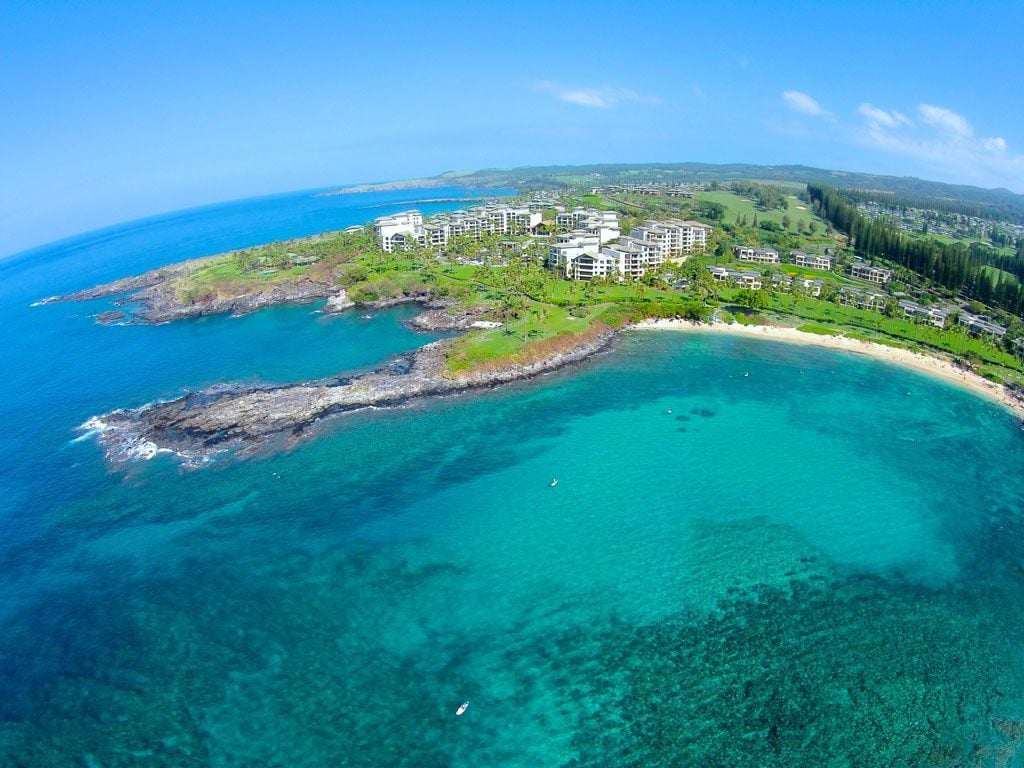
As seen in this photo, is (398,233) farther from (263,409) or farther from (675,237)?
(263,409)

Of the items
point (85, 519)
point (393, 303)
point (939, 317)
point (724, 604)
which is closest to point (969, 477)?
point (724, 604)

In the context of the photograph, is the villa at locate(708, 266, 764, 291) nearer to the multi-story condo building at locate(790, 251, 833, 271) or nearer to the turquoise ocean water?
the multi-story condo building at locate(790, 251, 833, 271)

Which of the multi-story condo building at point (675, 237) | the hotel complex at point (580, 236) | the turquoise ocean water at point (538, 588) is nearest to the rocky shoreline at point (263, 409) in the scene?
the turquoise ocean water at point (538, 588)

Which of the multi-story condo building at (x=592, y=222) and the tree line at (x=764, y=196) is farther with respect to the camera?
the tree line at (x=764, y=196)

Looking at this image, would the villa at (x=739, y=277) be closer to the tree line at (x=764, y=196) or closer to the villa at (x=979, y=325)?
the villa at (x=979, y=325)

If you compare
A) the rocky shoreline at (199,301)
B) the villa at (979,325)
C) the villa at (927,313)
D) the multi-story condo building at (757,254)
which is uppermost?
the multi-story condo building at (757,254)

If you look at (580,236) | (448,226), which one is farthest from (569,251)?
(448,226)
